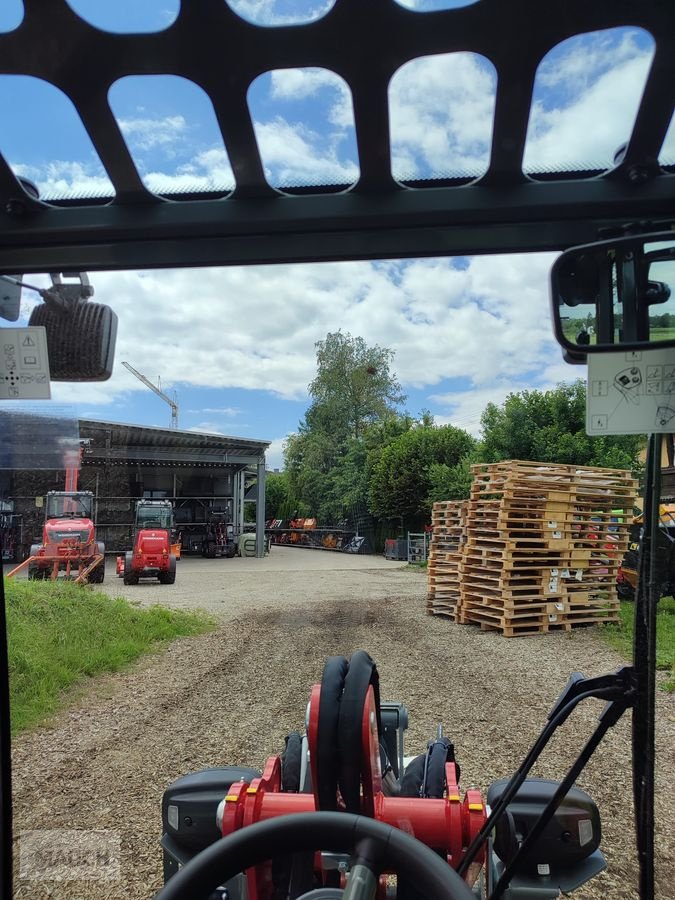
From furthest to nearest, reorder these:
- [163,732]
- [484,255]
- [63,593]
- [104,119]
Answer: [63,593], [163,732], [484,255], [104,119]

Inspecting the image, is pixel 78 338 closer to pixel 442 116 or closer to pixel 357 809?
pixel 442 116

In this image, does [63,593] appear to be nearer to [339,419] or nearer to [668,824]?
[339,419]

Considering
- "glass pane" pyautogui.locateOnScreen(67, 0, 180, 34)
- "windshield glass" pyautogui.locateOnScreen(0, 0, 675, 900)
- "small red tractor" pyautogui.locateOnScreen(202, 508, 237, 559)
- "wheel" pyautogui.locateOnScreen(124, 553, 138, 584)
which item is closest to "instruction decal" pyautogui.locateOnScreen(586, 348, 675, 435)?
"windshield glass" pyautogui.locateOnScreen(0, 0, 675, 900)

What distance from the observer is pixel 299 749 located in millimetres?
1753

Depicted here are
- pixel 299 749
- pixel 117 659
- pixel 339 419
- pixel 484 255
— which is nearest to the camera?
pixel 484 255

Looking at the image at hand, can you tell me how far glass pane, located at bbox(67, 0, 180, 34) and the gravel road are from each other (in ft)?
5.31

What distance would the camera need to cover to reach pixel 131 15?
3.61ft

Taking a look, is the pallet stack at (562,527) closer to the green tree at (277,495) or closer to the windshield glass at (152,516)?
the green tree at (277,495)

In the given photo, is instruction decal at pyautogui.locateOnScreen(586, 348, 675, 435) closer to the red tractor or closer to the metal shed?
the metal shed

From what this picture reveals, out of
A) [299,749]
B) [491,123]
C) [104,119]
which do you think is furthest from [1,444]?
[491,123]

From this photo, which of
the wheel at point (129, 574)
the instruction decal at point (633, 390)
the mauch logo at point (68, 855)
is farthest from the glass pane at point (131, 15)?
the wheel at point (129, 574)

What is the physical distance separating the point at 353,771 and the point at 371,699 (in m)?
0.14

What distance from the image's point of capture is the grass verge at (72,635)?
10.7 ft

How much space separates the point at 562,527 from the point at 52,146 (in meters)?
1.73
